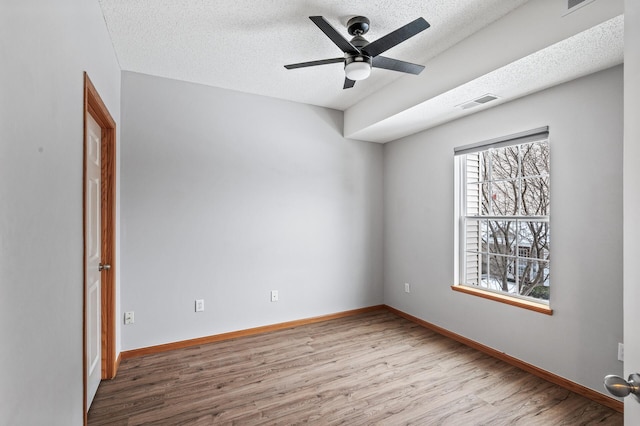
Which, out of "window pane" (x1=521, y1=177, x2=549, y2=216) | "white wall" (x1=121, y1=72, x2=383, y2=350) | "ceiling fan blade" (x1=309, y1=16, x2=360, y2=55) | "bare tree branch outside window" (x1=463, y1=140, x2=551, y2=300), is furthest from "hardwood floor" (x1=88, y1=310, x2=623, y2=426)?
"ceiling fan blade" (x1=309, y1=16, x2=360, y2=55)

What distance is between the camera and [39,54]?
1166 millimetres

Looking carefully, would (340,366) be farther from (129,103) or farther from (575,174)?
(129,103)

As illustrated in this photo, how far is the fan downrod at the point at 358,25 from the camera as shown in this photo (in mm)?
2297

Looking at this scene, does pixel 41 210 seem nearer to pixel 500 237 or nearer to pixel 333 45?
pixel 333 45

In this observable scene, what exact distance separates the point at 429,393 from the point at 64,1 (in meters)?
3.24

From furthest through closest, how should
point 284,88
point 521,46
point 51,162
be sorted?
point 284,88
point 521,46
point 51,162

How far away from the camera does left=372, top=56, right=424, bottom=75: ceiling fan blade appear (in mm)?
2365

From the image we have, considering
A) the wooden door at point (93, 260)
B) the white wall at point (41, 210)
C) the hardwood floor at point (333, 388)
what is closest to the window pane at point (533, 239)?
the hardwood floor at point (333, 388)

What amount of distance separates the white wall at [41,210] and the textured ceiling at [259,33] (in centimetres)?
69

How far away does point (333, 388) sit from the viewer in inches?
101

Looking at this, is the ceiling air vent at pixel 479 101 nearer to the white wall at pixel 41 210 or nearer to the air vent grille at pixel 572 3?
the air vent grille at pixel 572 3

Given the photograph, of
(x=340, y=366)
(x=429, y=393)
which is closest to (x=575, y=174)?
(x=429, y=393)

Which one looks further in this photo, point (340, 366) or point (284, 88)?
point (284, 88)

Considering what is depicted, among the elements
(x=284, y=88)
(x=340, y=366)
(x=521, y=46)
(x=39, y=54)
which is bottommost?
(x=340, y=366)
